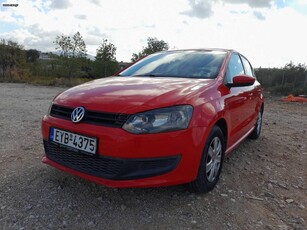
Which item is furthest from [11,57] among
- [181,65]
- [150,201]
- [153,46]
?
[150,201]

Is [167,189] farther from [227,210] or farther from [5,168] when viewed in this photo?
[5,168]

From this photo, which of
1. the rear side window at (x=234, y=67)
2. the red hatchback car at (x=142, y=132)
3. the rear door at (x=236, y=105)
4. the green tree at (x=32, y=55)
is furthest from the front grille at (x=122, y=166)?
the green tree at (x=32, y=55)

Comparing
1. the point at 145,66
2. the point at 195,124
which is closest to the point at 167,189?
the point at 195,124

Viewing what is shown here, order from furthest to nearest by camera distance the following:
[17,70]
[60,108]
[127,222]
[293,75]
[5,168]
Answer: [17,70], [293,75], [5,168], [60,108], [127,222]

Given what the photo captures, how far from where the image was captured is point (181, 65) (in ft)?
11.5

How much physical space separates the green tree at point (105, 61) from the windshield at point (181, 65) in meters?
20.0

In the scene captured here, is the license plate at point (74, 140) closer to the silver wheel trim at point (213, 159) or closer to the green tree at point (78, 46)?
the silver wheel trim at point (213, 159)

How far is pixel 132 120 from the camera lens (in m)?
2.26

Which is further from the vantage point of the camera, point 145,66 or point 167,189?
point 145,66

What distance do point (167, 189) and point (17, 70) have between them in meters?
24.9

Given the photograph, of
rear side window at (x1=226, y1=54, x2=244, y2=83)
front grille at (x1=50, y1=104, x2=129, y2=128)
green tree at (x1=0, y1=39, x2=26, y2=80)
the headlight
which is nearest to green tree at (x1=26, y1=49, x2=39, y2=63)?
green tree at (x1=0, y1=39, x2=26, y2=80)

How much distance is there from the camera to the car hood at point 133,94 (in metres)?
2.35

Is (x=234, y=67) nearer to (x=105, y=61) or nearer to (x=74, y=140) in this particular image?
(x=74, y=140)

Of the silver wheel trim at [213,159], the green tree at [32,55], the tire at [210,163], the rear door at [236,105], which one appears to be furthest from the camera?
the green tree at [32,55]
